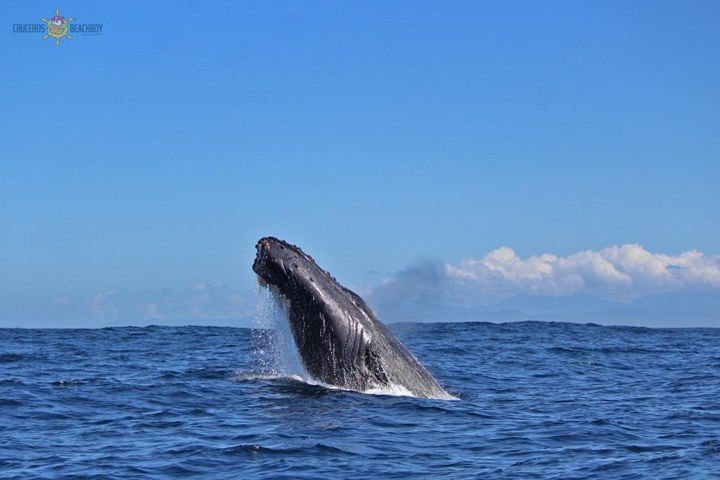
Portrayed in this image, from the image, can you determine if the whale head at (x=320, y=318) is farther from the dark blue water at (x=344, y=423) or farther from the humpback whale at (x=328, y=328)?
the dark blue water at (x=344, y=423)

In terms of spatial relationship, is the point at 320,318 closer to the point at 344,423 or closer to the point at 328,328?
the point at 328,328

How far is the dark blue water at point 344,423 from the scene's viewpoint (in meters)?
10.4

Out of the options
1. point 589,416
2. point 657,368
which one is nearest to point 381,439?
point 589,416

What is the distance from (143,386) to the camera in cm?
1670

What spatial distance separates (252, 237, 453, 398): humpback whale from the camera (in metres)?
14.6

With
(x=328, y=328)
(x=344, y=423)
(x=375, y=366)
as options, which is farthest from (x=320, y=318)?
(x=344, y=423)

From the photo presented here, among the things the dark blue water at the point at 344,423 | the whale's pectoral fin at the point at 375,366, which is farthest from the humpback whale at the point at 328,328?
the dark blue water at the point at 344,423

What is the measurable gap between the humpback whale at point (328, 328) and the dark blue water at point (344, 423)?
0.40 metres

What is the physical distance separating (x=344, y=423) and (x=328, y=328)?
2.25 meters

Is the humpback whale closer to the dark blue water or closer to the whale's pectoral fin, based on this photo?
the whale's pectoral fin

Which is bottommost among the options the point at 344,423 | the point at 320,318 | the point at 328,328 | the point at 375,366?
the point at 344,423

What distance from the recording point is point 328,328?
1457 cm

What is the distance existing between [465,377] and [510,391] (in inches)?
96.1

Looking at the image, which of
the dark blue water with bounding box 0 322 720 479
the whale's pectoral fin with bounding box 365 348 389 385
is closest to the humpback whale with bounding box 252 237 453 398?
the whale's pectoral fin with bounding box 365 348 389 385
